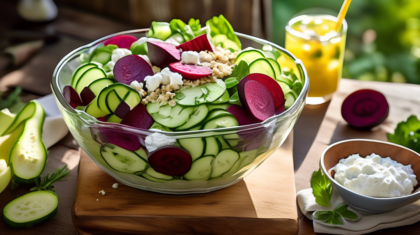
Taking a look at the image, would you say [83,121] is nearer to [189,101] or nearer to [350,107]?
[189,101]

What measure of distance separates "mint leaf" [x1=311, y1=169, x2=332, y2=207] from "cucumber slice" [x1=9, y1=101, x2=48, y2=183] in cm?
75

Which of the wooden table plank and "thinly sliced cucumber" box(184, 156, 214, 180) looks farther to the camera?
the wooden table plank

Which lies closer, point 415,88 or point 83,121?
point 83,121

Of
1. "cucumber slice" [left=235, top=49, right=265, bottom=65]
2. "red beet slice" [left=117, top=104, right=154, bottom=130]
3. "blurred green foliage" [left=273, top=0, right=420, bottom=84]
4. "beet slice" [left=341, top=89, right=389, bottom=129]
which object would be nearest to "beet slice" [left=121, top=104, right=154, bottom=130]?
"red beet slice" [left=117, top=104, right=154, bottom=130]

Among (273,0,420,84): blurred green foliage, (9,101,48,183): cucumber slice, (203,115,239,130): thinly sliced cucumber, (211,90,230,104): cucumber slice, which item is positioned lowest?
(273,0,420,84): blurred green foliage

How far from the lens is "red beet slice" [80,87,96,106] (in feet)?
3.44

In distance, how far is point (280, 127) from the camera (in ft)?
3.15

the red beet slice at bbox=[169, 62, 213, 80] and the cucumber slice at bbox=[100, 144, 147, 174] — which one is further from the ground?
the red beet slice at bbox=[169, 62, 213, 80]

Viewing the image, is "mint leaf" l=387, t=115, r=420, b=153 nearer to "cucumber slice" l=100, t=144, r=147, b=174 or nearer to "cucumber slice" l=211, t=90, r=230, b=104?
"cucumber slice" l=211, t=90, r=230, b=104

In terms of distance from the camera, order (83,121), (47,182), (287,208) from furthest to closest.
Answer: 1. (47,182)
2. (287,208)
3. (83,121)

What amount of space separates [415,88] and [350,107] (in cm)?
42

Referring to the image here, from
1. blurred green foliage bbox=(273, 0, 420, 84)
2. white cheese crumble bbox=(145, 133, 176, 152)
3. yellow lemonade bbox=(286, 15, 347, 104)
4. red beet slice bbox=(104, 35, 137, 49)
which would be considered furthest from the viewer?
blurred green foliage bbox=(273, 0, 420, 84)

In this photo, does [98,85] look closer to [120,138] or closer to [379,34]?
[120,138]

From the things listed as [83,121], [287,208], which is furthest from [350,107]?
[83,121]
